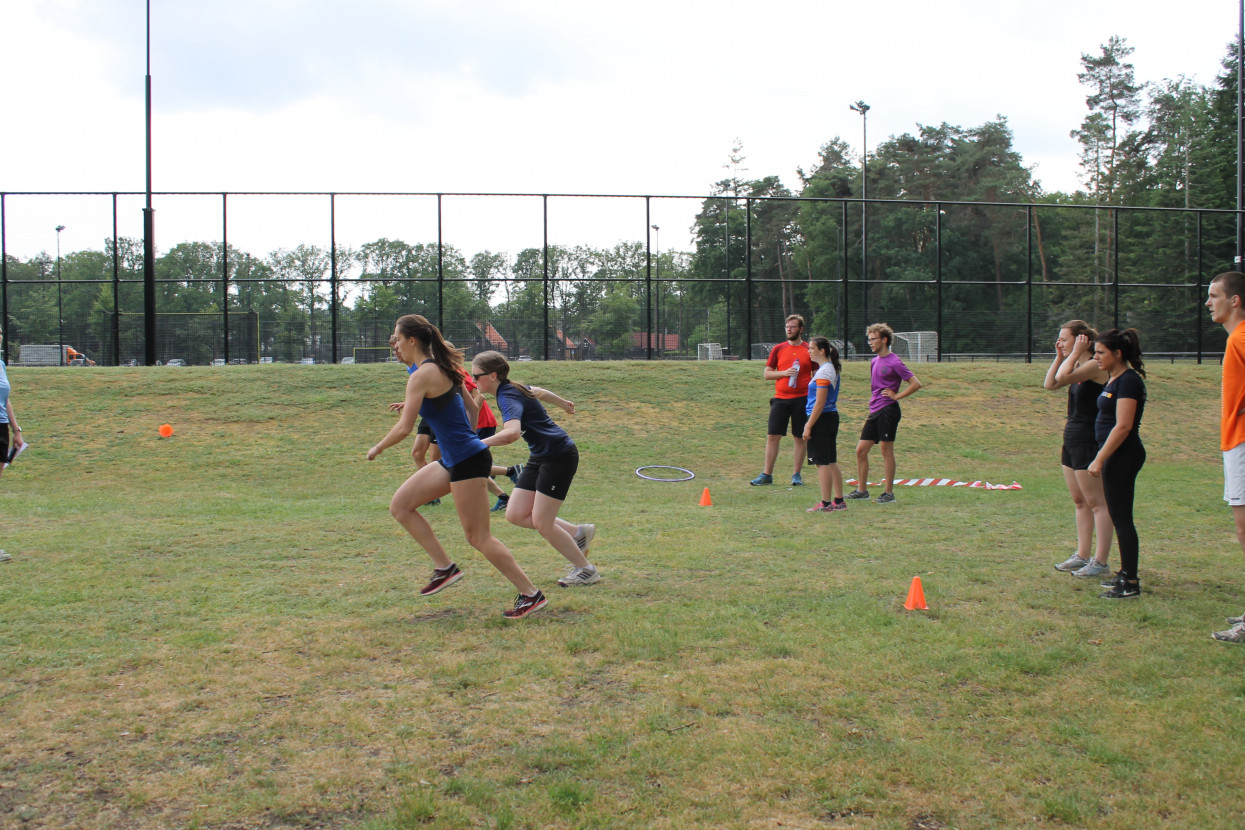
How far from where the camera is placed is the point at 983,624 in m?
4.88

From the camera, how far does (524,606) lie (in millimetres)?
5129

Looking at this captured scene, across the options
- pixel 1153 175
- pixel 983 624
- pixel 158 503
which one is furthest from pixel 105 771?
pixel 1153 175

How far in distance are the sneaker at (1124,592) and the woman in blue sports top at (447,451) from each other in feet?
11.9

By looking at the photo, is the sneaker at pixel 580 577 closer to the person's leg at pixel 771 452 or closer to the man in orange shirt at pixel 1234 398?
the man in orange shirt at pixel 1234 398

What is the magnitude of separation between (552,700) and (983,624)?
2625 mm

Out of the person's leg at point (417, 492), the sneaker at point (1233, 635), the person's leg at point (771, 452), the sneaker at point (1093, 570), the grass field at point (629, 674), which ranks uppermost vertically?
the person's leg at point (417, 492)

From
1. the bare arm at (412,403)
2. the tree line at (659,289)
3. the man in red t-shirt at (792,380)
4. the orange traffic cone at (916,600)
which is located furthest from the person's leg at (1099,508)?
the tree line at (659,289)

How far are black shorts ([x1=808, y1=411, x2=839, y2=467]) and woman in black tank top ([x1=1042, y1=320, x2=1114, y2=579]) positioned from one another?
9.69 feet

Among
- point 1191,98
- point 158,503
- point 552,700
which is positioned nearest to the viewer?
point 552,700

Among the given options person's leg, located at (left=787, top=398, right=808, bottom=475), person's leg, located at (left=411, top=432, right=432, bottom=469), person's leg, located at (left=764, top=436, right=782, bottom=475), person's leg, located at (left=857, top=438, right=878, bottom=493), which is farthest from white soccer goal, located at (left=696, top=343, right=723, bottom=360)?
person's leg, located at (left=411, top=432, right=432, bottom=469)

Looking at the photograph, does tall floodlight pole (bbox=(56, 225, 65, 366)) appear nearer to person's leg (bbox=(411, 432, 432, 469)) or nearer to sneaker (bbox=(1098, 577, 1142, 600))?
person's leg (bbox=(411, 432, 432, 469))

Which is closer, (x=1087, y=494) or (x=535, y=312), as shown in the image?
(x=1087, y=494)

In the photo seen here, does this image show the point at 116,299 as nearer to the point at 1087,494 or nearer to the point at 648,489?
the point at 648,489

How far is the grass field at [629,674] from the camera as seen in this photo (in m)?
2.95
